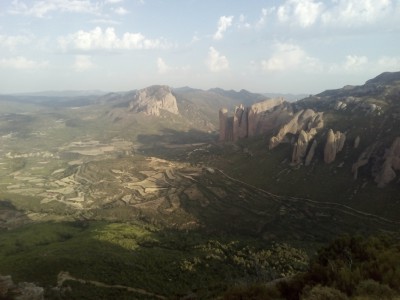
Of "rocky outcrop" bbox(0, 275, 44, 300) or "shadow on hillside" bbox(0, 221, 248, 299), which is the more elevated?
"rocky outcrop" bbox(0, 275, 44, 300)

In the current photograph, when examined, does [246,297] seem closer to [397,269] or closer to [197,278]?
[397,269]

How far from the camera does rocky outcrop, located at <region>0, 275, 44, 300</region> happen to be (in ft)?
355

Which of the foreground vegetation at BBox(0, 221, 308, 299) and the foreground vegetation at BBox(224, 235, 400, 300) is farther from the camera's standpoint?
the foreground vegetation at BBox(0, 221, 308, 299)

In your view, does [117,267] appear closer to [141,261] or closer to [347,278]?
[141,261]

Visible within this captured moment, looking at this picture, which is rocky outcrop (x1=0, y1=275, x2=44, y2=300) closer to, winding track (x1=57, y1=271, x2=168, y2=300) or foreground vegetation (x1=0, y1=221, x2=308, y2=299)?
foreground vegetation (x1=0, y1=221, x2=308, y2=299)

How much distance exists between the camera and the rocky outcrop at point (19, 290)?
355 ft

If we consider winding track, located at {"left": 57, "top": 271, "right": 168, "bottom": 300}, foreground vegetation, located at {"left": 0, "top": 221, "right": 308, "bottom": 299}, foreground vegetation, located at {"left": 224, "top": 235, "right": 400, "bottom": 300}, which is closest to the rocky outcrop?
foreground vegetation, located at {"left": 0, "top": 221, "right": 308, "bottom": 299}

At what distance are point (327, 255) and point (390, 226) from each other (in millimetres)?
114553

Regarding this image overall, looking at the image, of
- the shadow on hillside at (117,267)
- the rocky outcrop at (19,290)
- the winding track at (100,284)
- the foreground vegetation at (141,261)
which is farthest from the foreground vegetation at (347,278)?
the rocky outcrop at (19,290)

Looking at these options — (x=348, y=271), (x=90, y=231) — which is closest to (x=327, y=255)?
(x=348, y=271)

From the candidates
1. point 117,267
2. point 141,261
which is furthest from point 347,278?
point 141,261

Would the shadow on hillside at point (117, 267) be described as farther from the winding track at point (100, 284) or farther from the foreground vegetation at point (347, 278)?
the foreground vegetation at point (347, 278)

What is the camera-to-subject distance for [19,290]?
366 feet

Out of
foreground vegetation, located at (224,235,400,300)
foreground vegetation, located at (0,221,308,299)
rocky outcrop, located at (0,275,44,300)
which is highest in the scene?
foreground vegetation, located at (224,235,400,300)
